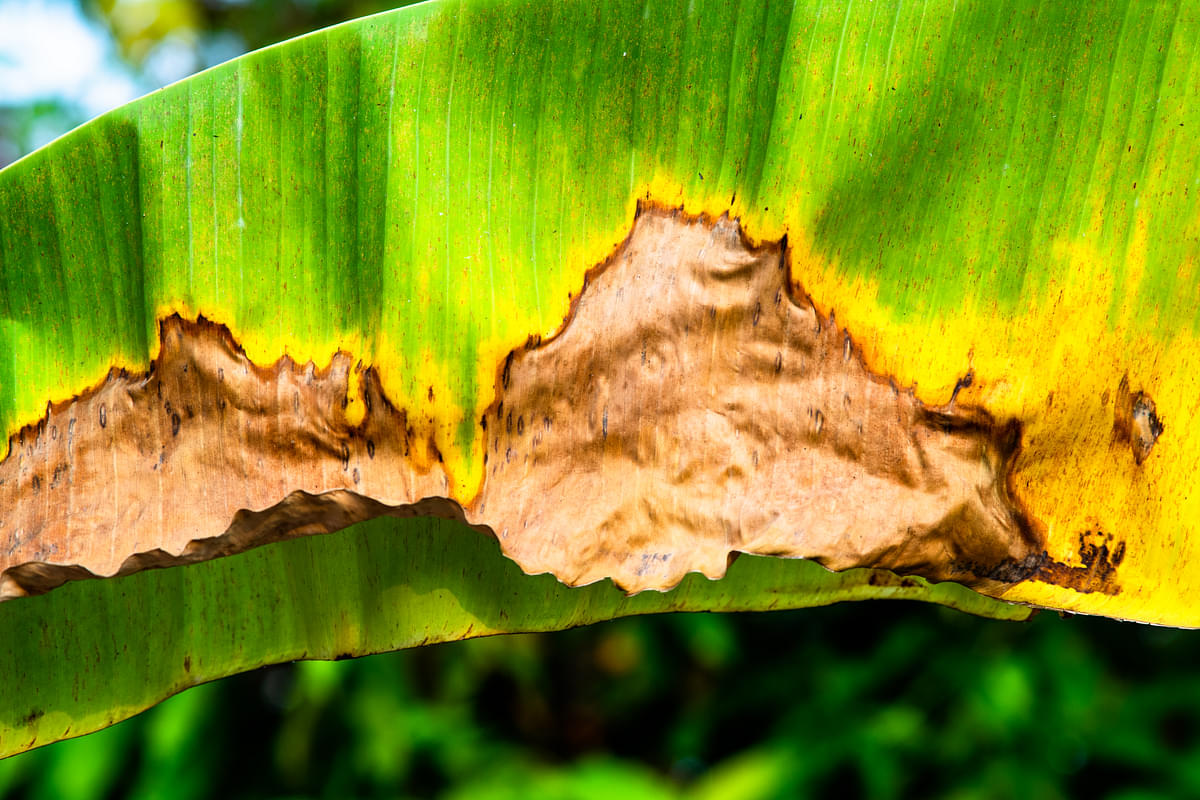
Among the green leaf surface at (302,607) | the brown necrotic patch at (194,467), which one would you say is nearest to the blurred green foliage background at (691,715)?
the green leaf surface at (302,607)

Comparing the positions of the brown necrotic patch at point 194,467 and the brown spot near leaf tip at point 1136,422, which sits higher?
the brown spot near leaf tip at point 1136,422

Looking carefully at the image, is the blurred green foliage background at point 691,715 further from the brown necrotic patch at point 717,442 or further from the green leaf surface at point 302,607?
the brown necrotic patch at point 717,442

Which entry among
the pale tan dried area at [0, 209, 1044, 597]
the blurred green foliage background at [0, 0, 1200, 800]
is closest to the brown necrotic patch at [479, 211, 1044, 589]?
the pale tan dried area at [0, 209, 1044, 597]

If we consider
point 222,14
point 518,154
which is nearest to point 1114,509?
point 518,154

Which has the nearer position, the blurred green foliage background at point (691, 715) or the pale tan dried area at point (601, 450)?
the pale tan dried area at point (601, 450)

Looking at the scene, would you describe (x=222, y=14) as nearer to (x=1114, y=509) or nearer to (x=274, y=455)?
(x=274, y=455)

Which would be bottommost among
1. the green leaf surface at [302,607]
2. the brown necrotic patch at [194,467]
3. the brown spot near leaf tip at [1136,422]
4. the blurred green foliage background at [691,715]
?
the blurred green foliage background at [691,715]

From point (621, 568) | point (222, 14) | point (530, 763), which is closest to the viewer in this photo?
point (621, 568)
